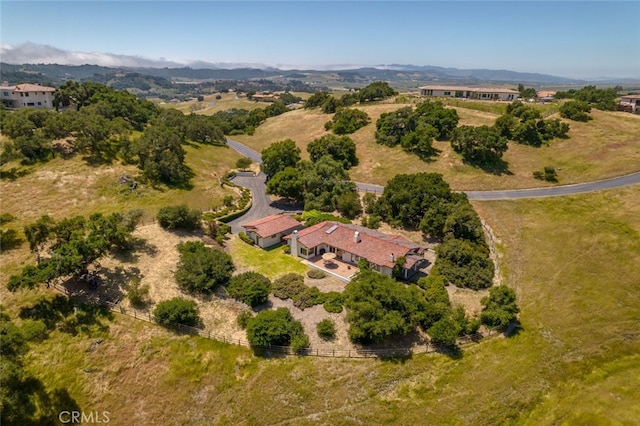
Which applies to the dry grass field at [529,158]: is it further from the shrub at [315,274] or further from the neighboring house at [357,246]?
the shrub at [315,274]

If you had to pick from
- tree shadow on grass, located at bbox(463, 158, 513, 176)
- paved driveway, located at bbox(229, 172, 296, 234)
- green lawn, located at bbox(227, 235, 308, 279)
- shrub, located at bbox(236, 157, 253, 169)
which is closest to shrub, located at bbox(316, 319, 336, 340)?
green lawn, located at bbox(227, 235, 308, 279)

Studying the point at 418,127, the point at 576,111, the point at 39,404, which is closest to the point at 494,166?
the point at 418,127

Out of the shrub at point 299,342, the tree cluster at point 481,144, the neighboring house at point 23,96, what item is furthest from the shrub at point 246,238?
the neighboring house at point 23,96

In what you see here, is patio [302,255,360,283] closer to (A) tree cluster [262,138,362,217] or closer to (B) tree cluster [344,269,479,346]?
(B) tree cluster [344,269,479,346]

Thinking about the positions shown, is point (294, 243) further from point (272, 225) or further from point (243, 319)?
point (243, 319)

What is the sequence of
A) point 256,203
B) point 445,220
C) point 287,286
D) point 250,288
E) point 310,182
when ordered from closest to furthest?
point 250,288 → point 287,286 → point 445,220 → point 310,182 → point 256,203

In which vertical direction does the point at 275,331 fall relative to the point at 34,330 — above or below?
below
